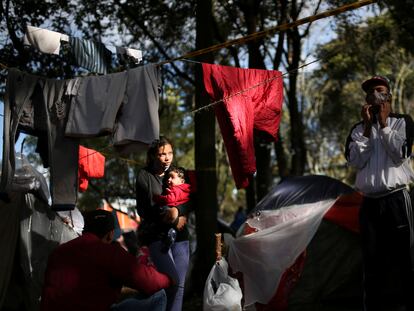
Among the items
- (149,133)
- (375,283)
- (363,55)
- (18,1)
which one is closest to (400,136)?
(375,283)

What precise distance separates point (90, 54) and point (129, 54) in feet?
1.39

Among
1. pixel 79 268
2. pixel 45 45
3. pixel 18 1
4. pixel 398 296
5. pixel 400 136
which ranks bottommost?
pixel 398 296

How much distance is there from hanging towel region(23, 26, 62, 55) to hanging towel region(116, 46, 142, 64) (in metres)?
0.69

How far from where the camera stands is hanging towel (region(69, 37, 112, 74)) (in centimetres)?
518

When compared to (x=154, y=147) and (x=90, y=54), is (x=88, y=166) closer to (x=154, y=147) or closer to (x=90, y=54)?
(x=90, y=54)

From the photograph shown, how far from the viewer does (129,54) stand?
5543mm

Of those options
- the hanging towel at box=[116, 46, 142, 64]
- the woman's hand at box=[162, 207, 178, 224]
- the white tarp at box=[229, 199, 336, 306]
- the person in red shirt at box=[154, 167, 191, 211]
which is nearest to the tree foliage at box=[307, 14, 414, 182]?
the white tarp at box=[229, 199, 336, 306]

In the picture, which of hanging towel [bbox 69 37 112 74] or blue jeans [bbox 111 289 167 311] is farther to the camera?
hanging towel [bbox 69 37 112 74]

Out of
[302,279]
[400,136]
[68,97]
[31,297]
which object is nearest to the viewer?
[400,136]

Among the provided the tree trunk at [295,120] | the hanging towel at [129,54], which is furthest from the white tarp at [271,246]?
the tree trunk at [295,120]

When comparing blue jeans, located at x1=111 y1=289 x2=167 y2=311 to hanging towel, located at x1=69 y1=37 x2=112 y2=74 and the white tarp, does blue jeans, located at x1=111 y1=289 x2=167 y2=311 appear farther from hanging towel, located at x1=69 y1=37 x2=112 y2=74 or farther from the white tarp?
hanging towel, located at x1=69 y1=37 x2=112 y2=74

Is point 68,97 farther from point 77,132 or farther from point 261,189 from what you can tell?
point 261,189

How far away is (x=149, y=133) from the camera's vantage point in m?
4.59

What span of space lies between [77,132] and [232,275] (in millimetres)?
A: 2252
